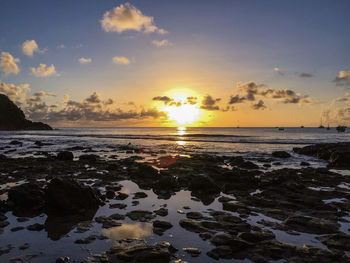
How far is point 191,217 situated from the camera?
10359mm

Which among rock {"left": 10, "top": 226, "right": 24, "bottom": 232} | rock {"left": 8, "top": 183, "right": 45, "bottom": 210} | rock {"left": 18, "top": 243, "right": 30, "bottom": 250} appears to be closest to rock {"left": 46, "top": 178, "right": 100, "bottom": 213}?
rock {"left": 8, "top": 183, "right": 45, "bottom": 210}

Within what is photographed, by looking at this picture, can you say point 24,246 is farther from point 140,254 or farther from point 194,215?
point 194,215

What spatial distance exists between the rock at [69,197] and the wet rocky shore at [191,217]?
A: 0.14ft

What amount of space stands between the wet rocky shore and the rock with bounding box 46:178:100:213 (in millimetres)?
44

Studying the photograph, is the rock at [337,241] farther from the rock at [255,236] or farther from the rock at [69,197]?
the rock at [69,197]

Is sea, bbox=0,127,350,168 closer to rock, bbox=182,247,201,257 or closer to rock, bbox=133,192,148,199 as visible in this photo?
rock, bbox=133,192,148,199

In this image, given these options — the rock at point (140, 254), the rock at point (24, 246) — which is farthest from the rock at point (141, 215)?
the rock at point (24, 246)

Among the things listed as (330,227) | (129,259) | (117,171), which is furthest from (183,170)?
(129,259)

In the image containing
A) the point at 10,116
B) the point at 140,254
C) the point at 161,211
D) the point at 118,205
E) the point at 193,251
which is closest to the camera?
the point at 140,254

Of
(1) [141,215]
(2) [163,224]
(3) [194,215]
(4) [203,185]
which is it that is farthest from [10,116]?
(2) [163,224]

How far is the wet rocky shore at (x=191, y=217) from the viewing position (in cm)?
723

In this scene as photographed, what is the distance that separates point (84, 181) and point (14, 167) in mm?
9719

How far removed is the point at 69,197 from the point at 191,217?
5.96 m

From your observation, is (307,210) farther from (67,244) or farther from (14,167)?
(14,167)
